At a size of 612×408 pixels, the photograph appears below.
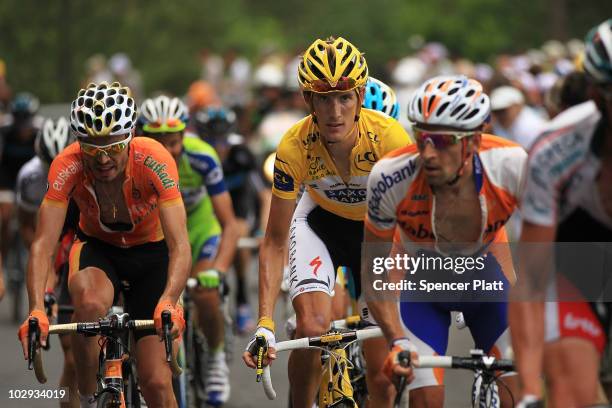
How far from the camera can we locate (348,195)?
25.7 ft

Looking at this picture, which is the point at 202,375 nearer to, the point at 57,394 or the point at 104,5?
the point at 57,394

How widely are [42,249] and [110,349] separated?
667 mm

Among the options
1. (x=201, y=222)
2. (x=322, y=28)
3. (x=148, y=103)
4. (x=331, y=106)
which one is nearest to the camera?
(x=331, y=106)

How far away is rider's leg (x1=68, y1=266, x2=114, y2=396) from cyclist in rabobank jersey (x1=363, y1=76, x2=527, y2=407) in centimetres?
178

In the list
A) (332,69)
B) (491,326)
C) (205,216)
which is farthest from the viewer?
(205,216)

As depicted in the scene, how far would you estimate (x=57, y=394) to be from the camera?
880cm

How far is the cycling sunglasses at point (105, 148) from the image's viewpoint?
756 cm

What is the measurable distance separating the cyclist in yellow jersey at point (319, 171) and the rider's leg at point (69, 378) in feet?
5.25

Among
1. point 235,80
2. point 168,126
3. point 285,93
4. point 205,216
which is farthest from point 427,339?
point 235,80

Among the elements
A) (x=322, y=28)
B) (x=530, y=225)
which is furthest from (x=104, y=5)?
(x=530, y=225)

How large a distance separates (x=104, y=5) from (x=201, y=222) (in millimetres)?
21873

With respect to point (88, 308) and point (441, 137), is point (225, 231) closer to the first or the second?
point (88, 308)

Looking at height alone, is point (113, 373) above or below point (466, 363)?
above

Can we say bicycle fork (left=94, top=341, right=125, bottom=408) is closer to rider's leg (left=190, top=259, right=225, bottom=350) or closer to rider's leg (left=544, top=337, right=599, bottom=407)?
rider's leg (left=544, top=337, right=599, bottom=407)
